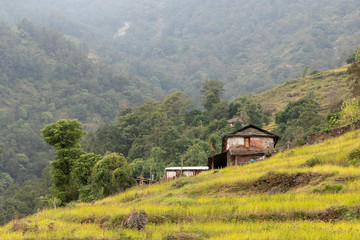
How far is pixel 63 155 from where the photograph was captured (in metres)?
43.7

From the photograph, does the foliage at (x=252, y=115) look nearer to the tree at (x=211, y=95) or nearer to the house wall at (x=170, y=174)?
the tree at (x=211, y=95)

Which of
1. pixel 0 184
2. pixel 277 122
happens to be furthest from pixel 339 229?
pixel 0 184

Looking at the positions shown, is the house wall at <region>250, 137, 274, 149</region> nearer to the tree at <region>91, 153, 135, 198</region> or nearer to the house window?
the house window

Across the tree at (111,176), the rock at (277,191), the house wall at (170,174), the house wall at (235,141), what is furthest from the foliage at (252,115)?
the rock at (277,191)

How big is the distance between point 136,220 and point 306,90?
95.4 meters

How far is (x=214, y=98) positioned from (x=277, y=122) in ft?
80.4

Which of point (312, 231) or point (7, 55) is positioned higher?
point (7, 55)

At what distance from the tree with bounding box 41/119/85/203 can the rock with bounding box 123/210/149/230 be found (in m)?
27.2

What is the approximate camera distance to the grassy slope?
94.5 m

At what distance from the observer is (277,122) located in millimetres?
81688

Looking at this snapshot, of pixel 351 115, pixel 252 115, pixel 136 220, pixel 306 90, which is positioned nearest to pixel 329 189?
pixel 136 220

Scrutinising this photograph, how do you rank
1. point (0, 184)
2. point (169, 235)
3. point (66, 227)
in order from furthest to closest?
1. point (0, 184)
2. point (66, 227)
3. point (169, 235)

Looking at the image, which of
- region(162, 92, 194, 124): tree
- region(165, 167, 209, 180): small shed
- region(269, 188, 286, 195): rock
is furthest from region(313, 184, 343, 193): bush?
region(162, 92, 194, 124): tree

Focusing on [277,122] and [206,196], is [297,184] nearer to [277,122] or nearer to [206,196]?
[206,196]
